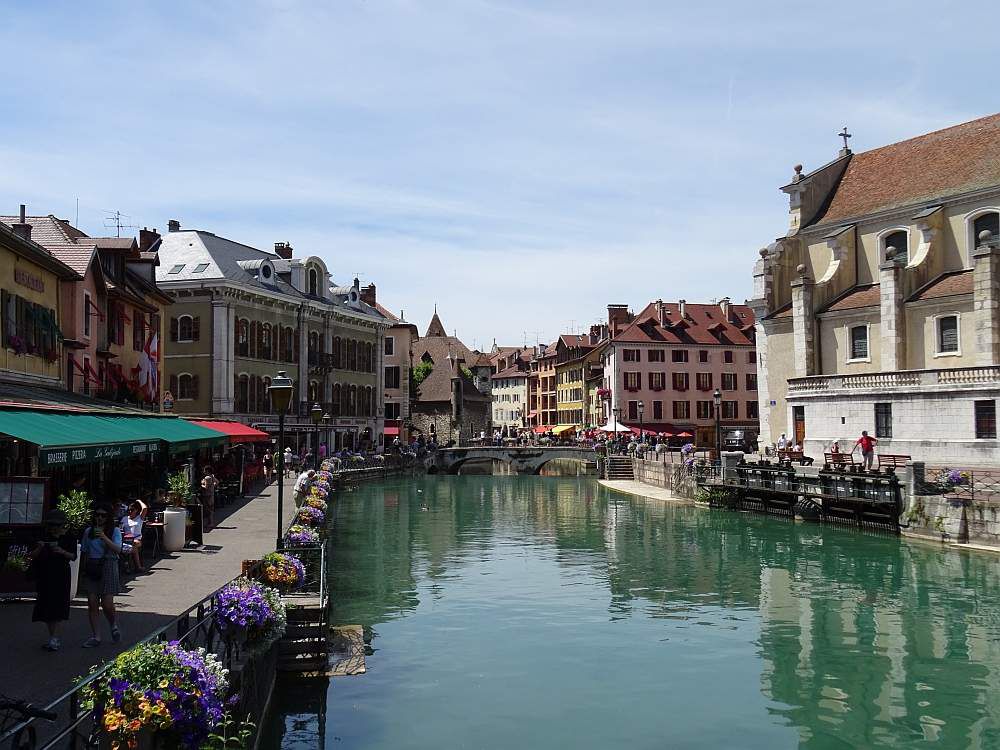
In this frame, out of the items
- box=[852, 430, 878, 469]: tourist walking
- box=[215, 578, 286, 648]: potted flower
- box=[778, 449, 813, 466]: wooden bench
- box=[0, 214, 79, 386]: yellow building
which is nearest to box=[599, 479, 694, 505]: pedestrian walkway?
box=[778, 449, 813, 466]: wooden bench

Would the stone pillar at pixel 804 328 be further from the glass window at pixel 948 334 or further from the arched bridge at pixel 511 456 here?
the arched bridge at pixel 511 456

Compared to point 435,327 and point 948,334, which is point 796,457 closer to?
point 948,334

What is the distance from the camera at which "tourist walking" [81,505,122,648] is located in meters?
12.1

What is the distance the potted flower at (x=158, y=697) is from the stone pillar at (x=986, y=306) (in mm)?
40936

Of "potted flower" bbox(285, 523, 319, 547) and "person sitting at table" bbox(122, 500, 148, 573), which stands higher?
"person sitting at table" bbox(122, 500, 148, 573)

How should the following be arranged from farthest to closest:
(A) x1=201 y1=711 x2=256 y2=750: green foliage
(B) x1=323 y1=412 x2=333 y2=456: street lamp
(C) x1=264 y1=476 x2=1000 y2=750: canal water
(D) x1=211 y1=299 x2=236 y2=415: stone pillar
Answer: (B) x1=323 y1=412 x2=333 y2=456: street lamp
(D) x1=211 y1=299 x2=236 y2=415: stone pillar
(C) x1=264 y1=476 x2=1000 y2=750: canal water
(A) x1=201 y1=711 x2=256 y2=750: green foliage

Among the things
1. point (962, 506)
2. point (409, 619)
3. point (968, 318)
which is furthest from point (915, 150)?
point (409, 619)

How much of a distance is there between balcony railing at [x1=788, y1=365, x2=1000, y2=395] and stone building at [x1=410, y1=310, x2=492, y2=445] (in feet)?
188

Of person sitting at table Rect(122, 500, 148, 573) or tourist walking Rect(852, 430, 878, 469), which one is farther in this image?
tourist walking Rect(852, 430, 878, 469)

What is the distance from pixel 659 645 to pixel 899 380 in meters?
26.9

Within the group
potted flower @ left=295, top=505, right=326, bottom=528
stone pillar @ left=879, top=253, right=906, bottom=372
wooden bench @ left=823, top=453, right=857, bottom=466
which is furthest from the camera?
stone pillar @ left=879, top=253, right=906, bottom=372

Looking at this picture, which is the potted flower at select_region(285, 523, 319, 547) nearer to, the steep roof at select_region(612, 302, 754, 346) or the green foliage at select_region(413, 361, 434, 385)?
the steep roof at select_region(612, 302, 754, 346)

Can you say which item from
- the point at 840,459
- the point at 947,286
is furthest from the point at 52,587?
the point at 947,286

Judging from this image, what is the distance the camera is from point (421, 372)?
10981cm
